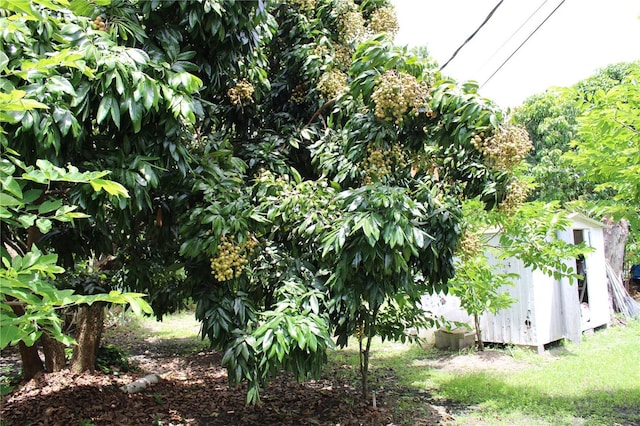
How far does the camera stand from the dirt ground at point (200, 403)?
4.25 metres

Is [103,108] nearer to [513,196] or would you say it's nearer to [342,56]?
[513,196]

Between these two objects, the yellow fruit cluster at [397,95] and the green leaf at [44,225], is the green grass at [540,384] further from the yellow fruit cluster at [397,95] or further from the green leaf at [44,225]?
the green leaf at [44,225]

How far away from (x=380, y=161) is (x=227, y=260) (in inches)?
49.2

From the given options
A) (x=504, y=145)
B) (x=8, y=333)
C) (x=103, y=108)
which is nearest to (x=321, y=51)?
(x=504, y=145)

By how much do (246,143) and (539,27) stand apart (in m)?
3.05

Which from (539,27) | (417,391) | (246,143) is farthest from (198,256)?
(539,27)

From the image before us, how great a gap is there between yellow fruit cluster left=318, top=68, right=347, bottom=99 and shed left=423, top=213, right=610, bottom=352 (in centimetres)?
387

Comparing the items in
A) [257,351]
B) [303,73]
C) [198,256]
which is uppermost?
[303,73]

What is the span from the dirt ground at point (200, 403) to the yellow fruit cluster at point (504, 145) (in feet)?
8.71

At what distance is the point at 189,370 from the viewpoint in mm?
6543

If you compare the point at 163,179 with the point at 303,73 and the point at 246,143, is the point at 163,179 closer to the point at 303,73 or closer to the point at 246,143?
the point at 246,143

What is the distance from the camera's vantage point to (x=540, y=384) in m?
5.45

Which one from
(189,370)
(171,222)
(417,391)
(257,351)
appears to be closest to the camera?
(257,351)

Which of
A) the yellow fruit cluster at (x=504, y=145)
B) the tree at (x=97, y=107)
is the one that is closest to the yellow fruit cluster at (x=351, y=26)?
the yellow fruit cluster at (x=504, y=145)
